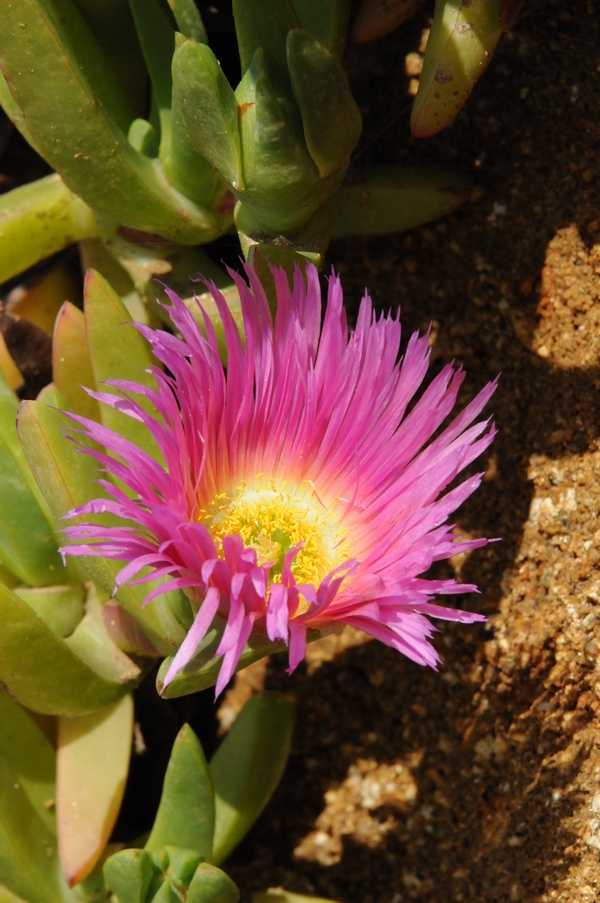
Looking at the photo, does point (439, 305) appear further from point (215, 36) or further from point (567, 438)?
point (215, 36)

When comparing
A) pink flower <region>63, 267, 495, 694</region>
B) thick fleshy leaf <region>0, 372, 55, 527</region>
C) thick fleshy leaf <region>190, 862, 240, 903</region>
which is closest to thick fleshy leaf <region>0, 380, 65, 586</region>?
thick fleshy leaf <region>0, 372, 55, 527</region>

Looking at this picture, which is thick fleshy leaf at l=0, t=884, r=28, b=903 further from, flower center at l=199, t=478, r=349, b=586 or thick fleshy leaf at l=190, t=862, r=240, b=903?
flower center at l=199, t=478, r=349, b=586

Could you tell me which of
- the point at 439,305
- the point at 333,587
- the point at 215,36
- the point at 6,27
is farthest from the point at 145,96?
the point at 333,587

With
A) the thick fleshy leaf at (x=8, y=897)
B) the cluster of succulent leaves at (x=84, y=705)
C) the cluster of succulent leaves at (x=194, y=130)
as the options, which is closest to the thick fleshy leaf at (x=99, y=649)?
the cluster of succulent leaves at (x=84, y=705)

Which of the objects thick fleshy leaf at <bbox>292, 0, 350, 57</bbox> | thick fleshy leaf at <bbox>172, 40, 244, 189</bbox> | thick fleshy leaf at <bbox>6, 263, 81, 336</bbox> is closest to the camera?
thick fleshy leaf at <bbox>172, 40, 244, 189</bbox>

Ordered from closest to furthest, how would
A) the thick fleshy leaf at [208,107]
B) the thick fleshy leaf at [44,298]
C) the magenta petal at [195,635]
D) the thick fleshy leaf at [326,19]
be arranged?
the magenta petal at [195,635], the thick fleshy leaf at [208,107], the thick fleshy leaf at [326,19], the thick fleshy leaf at [44,298]

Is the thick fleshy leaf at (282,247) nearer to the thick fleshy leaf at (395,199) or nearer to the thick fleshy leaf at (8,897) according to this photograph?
the thick fleshy leaf at (395,199)
